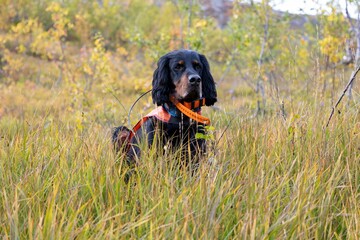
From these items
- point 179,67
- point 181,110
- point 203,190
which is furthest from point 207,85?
point 203,190

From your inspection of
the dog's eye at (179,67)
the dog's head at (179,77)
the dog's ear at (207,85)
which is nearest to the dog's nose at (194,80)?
the dog's head at (179,77)

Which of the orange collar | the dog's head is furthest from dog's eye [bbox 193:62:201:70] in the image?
the orange collar

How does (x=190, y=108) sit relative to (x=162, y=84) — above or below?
below

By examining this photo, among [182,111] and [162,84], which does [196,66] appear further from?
[182,111]

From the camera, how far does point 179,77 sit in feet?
11.9

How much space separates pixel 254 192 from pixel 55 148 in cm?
122

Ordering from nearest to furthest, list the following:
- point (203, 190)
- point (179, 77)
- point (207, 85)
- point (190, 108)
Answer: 1. point (203, 190)
2. point (190, 108)
3. point (179, 77)
4. point (207, 85)

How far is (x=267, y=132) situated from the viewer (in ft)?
10.5

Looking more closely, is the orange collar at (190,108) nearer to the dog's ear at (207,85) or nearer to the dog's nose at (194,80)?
the dog's nose at (194,80)

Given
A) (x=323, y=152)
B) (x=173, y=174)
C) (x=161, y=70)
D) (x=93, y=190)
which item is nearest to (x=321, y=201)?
(x=323, y=152)

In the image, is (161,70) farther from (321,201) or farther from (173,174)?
(321,201)

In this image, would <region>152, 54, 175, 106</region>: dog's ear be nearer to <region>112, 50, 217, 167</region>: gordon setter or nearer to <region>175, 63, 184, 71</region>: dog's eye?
<region>112, 50, 217, 167</region>: gordon setter

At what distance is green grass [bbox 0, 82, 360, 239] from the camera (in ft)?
6.49

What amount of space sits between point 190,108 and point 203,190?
1.32m
